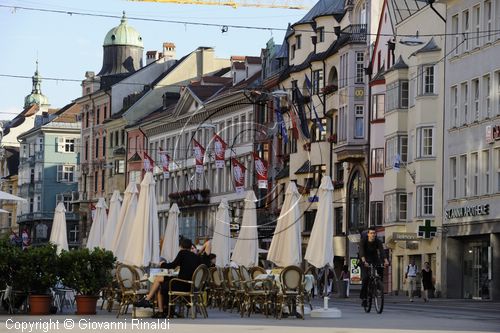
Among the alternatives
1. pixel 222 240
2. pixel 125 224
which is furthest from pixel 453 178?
pixel 125 224

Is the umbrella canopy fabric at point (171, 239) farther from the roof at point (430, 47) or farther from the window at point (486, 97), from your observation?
the roof at point (430, 47)

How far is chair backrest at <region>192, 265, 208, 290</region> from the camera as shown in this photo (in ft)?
102

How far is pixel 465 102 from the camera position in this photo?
66500 mm

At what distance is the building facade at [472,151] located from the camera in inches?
2452

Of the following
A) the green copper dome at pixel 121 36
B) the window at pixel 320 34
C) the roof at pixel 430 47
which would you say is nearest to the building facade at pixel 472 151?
the roof at pixel 430 47

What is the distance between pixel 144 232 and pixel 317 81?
2281 inches

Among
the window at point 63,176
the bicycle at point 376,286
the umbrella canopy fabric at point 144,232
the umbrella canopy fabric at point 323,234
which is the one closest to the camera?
the bicycle at point 376,286

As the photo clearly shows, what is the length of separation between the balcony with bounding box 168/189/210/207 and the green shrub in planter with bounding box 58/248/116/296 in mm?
83876

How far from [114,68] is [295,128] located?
63395mm

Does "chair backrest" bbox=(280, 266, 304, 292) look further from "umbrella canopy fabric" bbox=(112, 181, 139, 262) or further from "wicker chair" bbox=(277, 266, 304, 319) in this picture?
"umbrella canopy fabric" bbox=(112, 181, 139, 262)

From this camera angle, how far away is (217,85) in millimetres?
124750

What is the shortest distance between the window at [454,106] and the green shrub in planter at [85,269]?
1423 inches

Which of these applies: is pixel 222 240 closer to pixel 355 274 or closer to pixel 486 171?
pixel 486 171

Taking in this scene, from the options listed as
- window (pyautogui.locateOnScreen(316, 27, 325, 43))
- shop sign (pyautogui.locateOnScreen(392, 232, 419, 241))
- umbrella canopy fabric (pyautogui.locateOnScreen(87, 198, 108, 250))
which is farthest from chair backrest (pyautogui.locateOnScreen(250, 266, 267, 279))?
window (pyautogui.locateOnScreen(316, 27, 325, 43))
